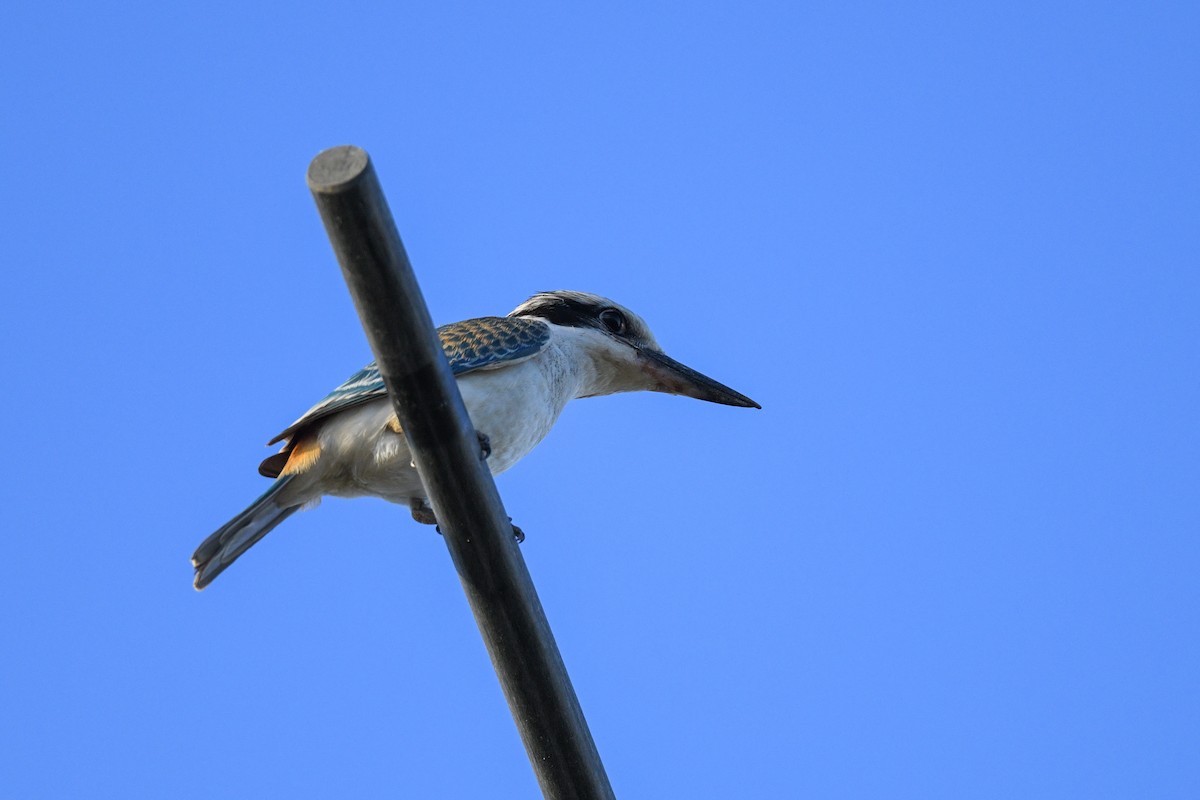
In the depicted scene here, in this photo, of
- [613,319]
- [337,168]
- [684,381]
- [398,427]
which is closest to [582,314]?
[613,319]

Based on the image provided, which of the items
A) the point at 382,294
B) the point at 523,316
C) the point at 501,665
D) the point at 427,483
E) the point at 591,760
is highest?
the point at 523,316

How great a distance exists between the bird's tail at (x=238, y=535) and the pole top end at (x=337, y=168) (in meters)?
1.88

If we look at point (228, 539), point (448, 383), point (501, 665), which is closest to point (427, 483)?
point (448, 383)

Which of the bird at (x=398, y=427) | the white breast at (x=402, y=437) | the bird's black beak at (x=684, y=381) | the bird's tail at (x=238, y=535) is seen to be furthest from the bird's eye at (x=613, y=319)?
the bird's tail at (x=238, y=535)

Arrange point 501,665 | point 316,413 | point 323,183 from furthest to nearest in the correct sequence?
point 316,413, point 501,665, point 323,183

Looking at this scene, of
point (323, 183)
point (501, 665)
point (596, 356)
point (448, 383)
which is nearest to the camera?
point (323, 183)

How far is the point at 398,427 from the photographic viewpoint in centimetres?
449

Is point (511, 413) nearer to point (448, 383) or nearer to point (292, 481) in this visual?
point (292, 481)

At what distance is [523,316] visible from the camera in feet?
19.3

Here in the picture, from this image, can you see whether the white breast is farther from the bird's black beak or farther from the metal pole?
the metal pole

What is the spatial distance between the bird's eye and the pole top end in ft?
10.2

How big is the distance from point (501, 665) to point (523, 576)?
25 centimetres

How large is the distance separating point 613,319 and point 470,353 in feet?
3.81

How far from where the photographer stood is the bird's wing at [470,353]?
4.68 m
